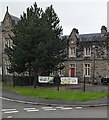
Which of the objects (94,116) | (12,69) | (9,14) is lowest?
(94,116)

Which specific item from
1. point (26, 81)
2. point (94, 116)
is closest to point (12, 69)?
point (26, 81)

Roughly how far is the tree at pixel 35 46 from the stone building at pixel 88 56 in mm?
6986

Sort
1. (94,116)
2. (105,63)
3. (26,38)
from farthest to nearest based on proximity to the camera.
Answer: (105,63) < (26,38) < (94,116)

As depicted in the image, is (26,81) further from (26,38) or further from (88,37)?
(88,37)

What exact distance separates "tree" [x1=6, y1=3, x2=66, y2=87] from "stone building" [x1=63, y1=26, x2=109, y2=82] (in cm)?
699

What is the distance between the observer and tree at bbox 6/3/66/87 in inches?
1375

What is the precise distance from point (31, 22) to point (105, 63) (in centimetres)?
1355

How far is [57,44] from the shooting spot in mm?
38375

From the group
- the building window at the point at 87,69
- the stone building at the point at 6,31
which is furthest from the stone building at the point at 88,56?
the stone building at the point at 6,31

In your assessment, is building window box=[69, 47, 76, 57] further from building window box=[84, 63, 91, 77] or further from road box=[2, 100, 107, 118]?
road box=[2, 100, 107, 118]

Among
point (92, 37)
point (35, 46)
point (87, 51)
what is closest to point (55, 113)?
point (35, 46)

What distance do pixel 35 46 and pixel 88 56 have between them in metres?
11.7

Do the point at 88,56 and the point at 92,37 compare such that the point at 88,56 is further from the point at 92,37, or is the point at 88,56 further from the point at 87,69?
the point at 92,37

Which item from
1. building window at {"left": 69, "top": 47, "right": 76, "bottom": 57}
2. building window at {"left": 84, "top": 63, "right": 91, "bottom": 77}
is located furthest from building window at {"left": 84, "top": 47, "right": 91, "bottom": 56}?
building window at {"left": 69, "top": 47, "right": 76, "bottom": 57}
